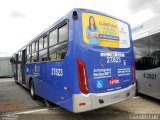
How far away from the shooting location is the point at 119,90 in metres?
5.94

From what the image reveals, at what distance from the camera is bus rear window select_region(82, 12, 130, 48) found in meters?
5.34

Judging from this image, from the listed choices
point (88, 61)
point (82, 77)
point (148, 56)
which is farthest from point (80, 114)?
point (148, 56)

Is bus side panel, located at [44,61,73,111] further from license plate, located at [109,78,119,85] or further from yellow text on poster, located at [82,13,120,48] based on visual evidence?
license plate, located at [109,78,119,85]

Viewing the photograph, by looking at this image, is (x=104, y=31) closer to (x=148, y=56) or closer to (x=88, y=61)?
(x=88, y=61)

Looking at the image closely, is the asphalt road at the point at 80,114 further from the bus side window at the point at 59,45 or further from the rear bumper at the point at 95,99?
the bus side window at the point at 59,45

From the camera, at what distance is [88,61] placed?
523cm

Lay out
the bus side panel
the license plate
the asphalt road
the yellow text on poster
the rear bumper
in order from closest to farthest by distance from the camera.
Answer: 1. the rear bumper
2. the bus side panel
3. the yellow text on poster
4. the license plate
5. the asphalt road

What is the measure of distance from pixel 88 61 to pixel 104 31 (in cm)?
106

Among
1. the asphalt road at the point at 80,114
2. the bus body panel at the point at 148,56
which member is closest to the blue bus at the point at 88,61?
the asphalt road at the point at 80,114

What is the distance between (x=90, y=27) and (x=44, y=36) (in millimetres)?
2480

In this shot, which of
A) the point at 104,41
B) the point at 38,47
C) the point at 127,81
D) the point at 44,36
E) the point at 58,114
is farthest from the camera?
the point at 38,47

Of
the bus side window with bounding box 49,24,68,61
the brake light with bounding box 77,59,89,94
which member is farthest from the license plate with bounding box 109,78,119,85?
the bus side window with bounding box 49,24,68,61

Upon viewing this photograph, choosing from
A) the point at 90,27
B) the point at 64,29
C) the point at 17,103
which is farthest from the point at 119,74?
the point at 17,103

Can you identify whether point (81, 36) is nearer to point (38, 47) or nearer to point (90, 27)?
point (90, 27)
